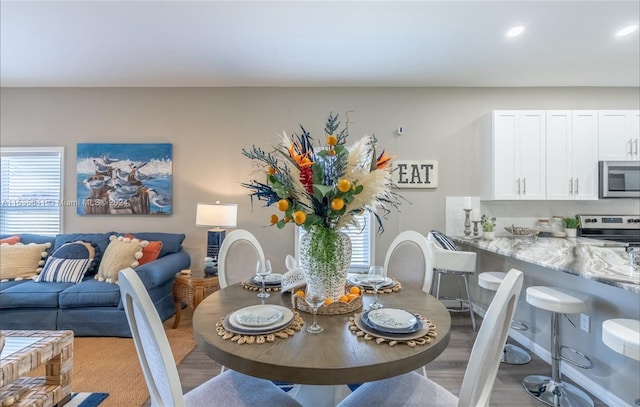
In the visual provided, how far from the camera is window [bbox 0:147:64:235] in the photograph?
3914 mm

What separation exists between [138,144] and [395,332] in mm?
3961

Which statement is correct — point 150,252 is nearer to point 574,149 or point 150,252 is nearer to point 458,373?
point 458,373

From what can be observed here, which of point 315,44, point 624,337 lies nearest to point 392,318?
point 624,337

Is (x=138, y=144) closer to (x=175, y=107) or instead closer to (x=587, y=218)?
(x=175, y=107)

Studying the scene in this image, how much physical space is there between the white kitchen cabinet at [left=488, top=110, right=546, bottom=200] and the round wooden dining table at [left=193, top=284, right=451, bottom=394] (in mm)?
2867

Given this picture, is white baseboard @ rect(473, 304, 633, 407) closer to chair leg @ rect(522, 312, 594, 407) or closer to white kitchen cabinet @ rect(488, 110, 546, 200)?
chair leg @ rect(522, 312, 594, 407)

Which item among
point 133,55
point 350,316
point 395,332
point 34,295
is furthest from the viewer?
point 133,55

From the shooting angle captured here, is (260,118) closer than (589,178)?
No

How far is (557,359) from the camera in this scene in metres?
2.07

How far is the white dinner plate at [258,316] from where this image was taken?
1.21 metres

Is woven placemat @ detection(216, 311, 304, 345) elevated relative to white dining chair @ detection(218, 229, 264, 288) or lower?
lower

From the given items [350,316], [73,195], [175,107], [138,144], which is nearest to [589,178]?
[350,316]

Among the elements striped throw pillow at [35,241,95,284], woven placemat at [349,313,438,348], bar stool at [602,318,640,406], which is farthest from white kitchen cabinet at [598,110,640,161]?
striped throw pillow at [35,241,95,284]

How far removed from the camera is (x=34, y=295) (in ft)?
9.37
